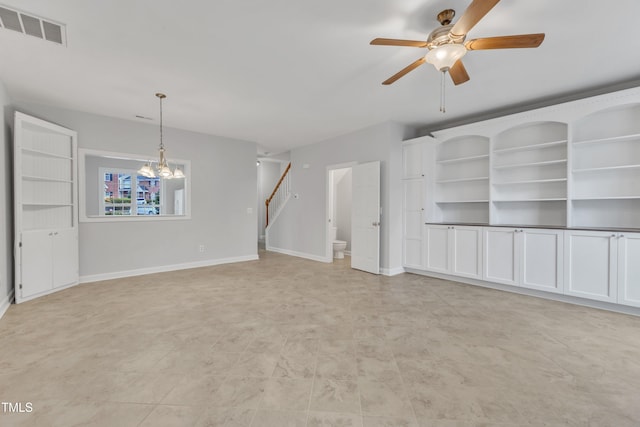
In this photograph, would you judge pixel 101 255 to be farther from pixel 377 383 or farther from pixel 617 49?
pixel 617 49

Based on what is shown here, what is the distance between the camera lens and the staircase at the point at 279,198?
727 cm

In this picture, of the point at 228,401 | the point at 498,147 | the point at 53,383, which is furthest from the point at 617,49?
the point at 53,383

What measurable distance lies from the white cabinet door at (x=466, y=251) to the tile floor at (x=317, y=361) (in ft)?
2.14

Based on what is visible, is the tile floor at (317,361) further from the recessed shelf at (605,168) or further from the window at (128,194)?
the window at (128,194)

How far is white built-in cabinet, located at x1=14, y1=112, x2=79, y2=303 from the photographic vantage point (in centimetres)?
340

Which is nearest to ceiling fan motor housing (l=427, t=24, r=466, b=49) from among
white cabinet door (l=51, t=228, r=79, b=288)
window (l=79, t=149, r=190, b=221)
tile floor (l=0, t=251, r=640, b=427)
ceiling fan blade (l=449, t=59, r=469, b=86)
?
ceiling fan blade (l=449, t=59, r=469, b=86)

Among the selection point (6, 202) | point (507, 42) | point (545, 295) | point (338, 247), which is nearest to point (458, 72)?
point (507, 42)

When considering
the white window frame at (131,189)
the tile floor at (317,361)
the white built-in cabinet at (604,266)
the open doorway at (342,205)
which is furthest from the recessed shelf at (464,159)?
the white window frame at (131,189)

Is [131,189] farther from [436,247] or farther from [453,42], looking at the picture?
[453,42]

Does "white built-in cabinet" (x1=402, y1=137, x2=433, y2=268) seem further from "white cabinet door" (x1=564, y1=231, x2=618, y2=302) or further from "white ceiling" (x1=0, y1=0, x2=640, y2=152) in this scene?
"white cabinet door" (x1=564, y1=231, x2=618, y2=302)

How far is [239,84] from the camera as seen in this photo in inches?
132

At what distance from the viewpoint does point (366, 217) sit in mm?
5148

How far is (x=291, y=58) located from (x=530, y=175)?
12.9ft

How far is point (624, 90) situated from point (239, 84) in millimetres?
4542
